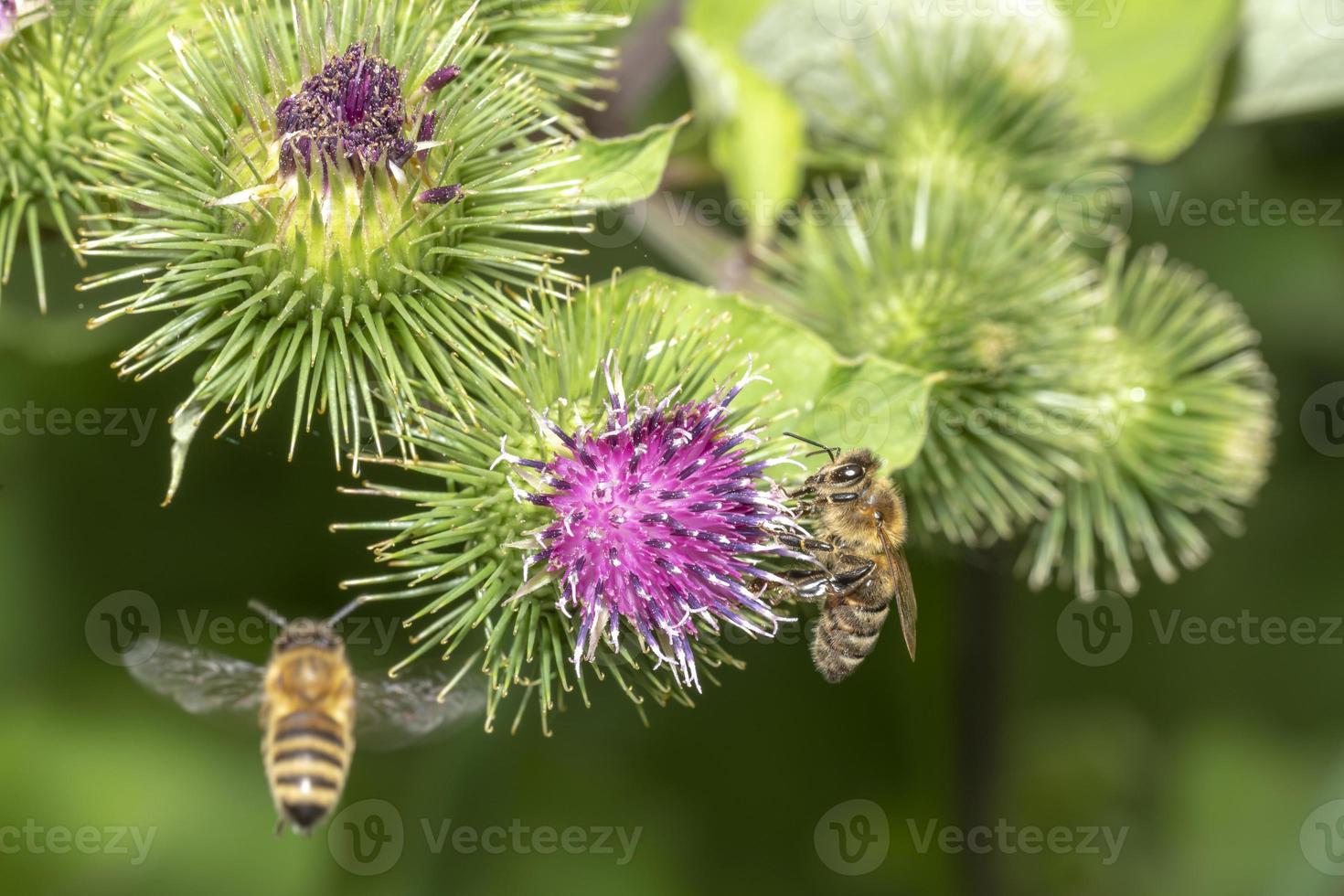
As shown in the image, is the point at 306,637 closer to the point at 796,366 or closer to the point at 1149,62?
the point at 796,366

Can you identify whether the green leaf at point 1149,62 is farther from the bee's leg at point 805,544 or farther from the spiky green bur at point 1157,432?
the bee's leg at point 805,544

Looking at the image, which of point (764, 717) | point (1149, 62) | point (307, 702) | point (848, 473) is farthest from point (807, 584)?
point (1149, 62)

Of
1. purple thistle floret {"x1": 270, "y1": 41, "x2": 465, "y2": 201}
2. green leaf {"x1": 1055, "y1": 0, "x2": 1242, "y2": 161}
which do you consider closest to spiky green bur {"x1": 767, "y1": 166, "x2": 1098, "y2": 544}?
green leaf {"x1": 1055, "y1": 0, "x2": 1242, "y2": 161}

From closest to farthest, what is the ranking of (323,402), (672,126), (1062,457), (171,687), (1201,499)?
(323,402), (672,126), (171,687), (1062,457), (1201,499)

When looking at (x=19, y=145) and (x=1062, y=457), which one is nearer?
(x=19, y=145)

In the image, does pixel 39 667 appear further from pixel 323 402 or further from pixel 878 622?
pixel 878 622

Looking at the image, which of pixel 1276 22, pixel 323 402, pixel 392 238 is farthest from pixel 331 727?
pixel 1276 22
